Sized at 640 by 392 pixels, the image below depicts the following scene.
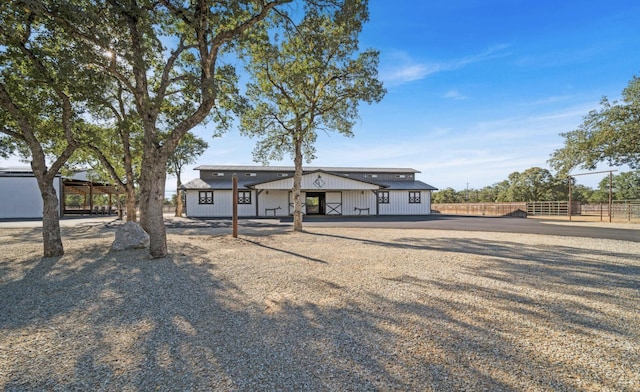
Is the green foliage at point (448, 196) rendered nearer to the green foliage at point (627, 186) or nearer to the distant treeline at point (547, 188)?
the distant treeline at point (547, 188)

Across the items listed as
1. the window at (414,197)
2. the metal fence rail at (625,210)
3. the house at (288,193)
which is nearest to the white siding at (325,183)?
the house at (288,193)

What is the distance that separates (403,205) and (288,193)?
11664 mm

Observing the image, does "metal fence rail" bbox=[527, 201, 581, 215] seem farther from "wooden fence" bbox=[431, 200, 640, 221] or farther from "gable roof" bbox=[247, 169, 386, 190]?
"gable roof" bbox=[247, 169, 386, 190]

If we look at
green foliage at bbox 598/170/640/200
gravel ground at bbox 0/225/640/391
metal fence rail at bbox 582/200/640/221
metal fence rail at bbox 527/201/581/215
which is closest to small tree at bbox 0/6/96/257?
gravel ground at bbox 0/225/640/391

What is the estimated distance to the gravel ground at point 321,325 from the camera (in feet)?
7.64

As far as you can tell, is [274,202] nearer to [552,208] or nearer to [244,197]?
[244,197]

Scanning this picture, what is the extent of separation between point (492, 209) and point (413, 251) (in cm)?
2677

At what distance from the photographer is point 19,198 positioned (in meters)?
23.5

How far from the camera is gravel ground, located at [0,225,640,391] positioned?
233cm

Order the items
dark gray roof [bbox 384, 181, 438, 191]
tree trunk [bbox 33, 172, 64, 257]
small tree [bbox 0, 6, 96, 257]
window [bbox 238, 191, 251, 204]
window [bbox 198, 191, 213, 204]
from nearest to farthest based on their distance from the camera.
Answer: small tree [bbox 0, 6, 96, 257] → tree trunk [bbox 33, 172, 64, 257] → window [bbox 198, 191, 213, 204] → window [bbox 238, 191, 251, 204] → dark gray roof [bbox 384, 181, 438, 191]

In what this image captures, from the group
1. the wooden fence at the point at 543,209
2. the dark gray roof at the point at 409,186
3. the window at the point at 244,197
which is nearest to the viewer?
the window at the point at 244,197

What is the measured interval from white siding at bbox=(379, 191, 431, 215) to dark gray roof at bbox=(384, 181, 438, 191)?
0.42 meters

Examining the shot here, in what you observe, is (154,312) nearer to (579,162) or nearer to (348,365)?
(348,365)

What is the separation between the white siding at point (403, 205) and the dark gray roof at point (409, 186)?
0.42m
